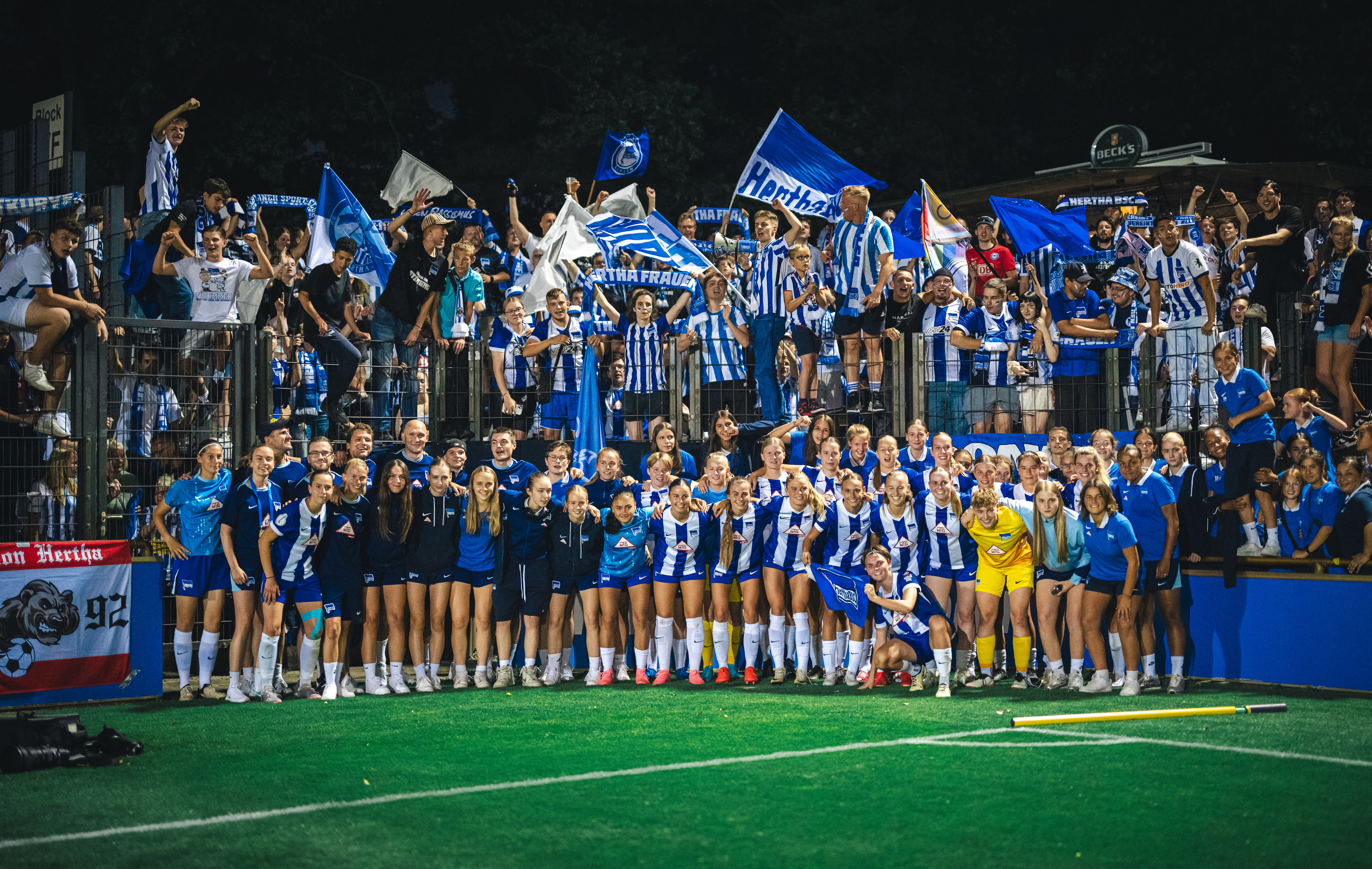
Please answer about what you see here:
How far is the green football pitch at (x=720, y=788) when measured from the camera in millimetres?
6559

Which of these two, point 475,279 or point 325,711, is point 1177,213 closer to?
point 475,279

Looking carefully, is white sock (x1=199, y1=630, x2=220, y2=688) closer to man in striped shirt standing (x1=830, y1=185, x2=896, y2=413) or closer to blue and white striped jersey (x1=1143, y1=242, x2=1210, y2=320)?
man in striped shirt standing (x1=830, y1=185, x2=896, y2=413)

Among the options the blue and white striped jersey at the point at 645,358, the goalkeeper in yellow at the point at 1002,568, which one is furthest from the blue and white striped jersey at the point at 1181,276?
the blue and white striped jersey at the point at 645,358

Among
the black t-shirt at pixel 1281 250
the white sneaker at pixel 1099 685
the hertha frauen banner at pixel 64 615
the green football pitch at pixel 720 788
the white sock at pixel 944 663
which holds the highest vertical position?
the black t-shirt at pixel 1281 250

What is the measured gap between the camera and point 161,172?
1434 cm

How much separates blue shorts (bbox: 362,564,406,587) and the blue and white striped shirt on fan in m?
5.22

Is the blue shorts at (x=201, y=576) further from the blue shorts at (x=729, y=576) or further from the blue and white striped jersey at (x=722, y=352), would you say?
the blue and white striped jersey at (x=722, y=352)

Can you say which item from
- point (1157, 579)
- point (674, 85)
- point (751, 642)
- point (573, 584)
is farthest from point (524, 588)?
point (674, 85)

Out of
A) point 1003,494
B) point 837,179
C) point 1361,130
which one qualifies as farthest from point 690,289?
point 1361,130

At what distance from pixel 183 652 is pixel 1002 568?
7156mm

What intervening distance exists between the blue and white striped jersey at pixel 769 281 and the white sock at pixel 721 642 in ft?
11.6

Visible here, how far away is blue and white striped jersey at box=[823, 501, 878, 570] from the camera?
40.3 ft

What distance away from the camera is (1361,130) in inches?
990

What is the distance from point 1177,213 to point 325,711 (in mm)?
13301
